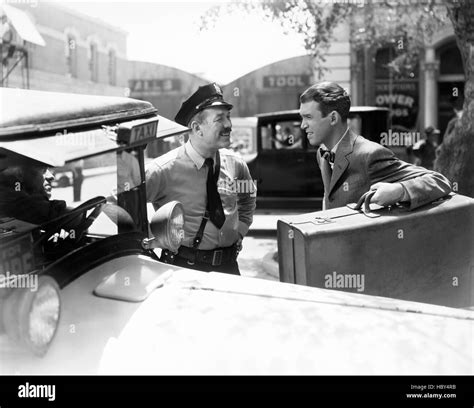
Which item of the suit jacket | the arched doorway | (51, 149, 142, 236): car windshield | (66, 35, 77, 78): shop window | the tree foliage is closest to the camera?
(51, 149, 142, 236): car windshield

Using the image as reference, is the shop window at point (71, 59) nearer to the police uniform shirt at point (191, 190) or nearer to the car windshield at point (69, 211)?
the police uniform shirt at point (191, 190)

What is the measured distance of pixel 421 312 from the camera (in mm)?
1787

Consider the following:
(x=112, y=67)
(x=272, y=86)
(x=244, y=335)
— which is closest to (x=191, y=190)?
(x=244, y=335)

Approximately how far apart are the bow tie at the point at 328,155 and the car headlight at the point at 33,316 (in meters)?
1.64

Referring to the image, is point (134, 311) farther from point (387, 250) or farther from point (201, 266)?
point (201, 266)

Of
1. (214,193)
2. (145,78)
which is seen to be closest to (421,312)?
(214,193)

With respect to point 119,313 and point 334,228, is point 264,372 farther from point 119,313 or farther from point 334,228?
point 334,228

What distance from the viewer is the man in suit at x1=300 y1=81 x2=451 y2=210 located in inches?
101

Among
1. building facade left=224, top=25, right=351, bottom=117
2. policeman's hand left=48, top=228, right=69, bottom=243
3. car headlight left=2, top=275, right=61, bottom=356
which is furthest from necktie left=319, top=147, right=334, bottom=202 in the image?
building facade left=224, top=25, right=351, bottom=117

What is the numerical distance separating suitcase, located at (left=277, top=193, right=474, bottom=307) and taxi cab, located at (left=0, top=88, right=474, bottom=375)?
44cm

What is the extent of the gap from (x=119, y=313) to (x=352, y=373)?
0.62 m

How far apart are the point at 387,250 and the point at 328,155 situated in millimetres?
629

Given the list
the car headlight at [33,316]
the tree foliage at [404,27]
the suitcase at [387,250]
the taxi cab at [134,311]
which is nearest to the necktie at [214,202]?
the suitcase at [387,250]

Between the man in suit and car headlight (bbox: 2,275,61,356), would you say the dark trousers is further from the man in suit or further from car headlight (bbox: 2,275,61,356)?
car headlight (bbox: 2,275,61,356)
